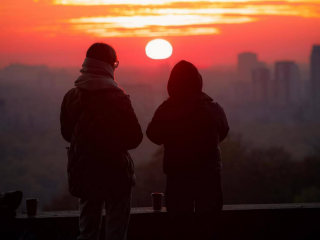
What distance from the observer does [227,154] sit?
59.2 m

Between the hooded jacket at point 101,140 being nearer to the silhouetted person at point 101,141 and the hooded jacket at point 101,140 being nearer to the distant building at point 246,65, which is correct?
the silhouetted person at point 101,141

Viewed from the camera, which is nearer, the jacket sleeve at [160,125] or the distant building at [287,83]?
the jacket sleeve at [160,125]

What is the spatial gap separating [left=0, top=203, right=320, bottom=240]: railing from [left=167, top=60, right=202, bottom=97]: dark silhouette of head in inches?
57.3

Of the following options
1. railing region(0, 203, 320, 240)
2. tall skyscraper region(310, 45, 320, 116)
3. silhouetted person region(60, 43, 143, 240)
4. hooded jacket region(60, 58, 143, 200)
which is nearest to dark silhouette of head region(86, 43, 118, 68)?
silhouetted person region(60, 43, 143, 240)

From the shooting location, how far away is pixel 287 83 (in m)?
178

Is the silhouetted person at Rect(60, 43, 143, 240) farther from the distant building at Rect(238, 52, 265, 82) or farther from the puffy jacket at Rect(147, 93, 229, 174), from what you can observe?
the distant building at Rect(238, 52, 265, 82)

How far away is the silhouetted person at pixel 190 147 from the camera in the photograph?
3.64 metres

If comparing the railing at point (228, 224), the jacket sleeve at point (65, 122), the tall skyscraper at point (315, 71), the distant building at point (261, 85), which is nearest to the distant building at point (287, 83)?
the distant building at point (261, 85)

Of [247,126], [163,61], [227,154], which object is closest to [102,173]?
[227,154]

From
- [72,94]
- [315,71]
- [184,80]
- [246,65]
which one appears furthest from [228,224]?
[246,65]

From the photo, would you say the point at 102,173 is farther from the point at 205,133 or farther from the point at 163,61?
the point at 163,61

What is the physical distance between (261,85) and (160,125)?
581 ft

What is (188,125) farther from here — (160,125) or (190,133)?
(160,125)

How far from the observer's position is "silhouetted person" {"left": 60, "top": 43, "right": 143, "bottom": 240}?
136 inches
